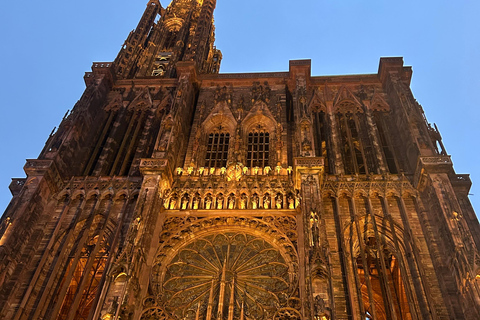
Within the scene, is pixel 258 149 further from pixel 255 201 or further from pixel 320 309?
pixel 320 309

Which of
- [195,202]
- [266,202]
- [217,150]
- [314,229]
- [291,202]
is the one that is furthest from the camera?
[217,150]

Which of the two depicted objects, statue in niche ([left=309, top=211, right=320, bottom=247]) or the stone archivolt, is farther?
the stone archivolt

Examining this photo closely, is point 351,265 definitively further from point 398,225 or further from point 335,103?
point 335,103

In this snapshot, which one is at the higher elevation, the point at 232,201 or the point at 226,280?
the point at 232,201

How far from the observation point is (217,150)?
24469mm

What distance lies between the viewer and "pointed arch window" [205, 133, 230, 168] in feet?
77.7

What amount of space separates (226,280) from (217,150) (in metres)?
8.42

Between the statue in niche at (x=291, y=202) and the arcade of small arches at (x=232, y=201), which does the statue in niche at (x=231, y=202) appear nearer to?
the arcade of small arches at (x=232, y=201)

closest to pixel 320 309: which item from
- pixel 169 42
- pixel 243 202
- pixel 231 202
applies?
pixel 243 202

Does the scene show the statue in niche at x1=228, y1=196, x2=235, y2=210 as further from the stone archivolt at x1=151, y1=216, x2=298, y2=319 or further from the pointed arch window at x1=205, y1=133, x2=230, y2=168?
the pointed arch window at x1=205, y1=133, x2=230, y2=168

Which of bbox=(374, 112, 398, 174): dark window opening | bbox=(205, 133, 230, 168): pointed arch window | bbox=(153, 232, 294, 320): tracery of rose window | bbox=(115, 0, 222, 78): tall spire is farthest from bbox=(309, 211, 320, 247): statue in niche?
bbox=(115, 0, 222, 78): tall spire

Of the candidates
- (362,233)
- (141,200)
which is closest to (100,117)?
(141,200)

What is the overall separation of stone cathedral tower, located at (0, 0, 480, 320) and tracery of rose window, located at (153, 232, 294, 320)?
0.05m

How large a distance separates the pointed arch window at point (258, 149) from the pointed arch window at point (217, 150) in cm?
117
